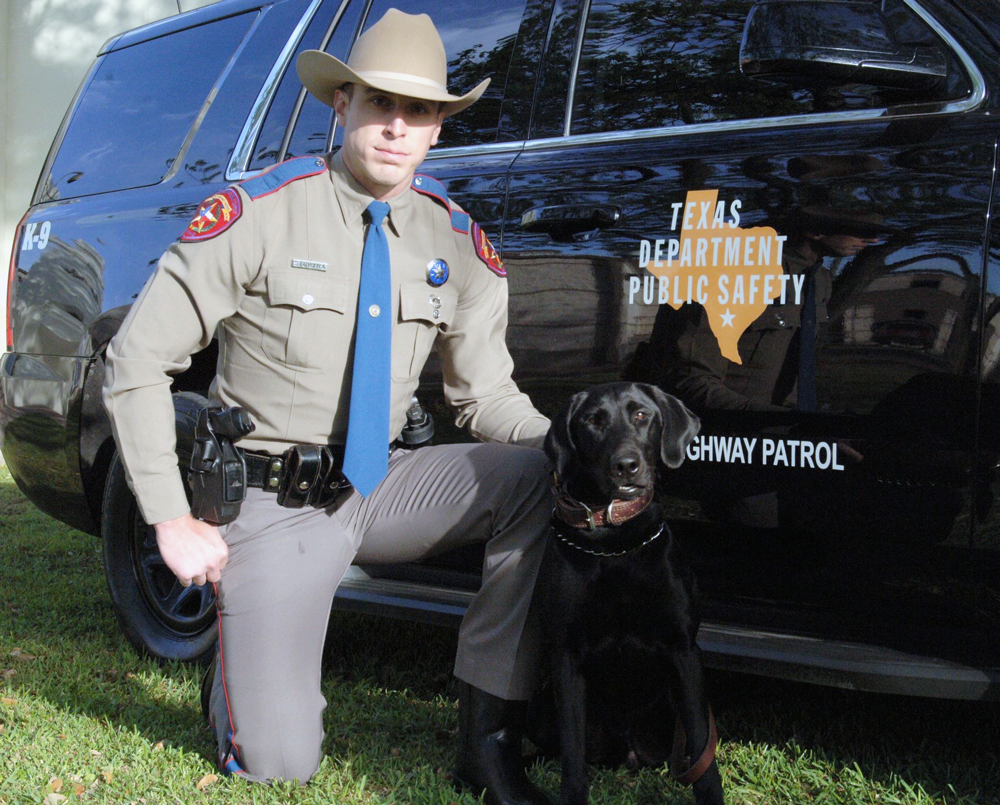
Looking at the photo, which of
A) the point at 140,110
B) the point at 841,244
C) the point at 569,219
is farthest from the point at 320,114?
the point at 841,244

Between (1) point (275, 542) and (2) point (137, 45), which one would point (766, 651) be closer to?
(1) point (275, 542)

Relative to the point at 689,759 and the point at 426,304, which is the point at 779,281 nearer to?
the point at 426,304

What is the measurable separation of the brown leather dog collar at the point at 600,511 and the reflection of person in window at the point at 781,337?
291 mm

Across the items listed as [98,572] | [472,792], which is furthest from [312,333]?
[98,572]

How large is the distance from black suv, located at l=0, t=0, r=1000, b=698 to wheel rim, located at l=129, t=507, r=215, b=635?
46 centimetres

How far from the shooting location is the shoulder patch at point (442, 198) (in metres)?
2.65

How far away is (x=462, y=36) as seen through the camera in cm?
315

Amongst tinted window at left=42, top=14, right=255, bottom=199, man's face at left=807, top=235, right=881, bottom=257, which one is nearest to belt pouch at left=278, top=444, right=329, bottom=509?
man's face at left=807, top=235, right=881, bottom=257

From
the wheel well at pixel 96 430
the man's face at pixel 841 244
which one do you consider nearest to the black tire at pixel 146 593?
the wheel well at pixel 96 430

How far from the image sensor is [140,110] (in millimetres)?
3834

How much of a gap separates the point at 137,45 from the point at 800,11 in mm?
2590

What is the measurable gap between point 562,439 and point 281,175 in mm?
870

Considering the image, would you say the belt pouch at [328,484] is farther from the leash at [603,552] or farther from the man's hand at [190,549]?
the leash at [603,552]

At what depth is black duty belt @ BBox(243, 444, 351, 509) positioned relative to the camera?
249 cm
